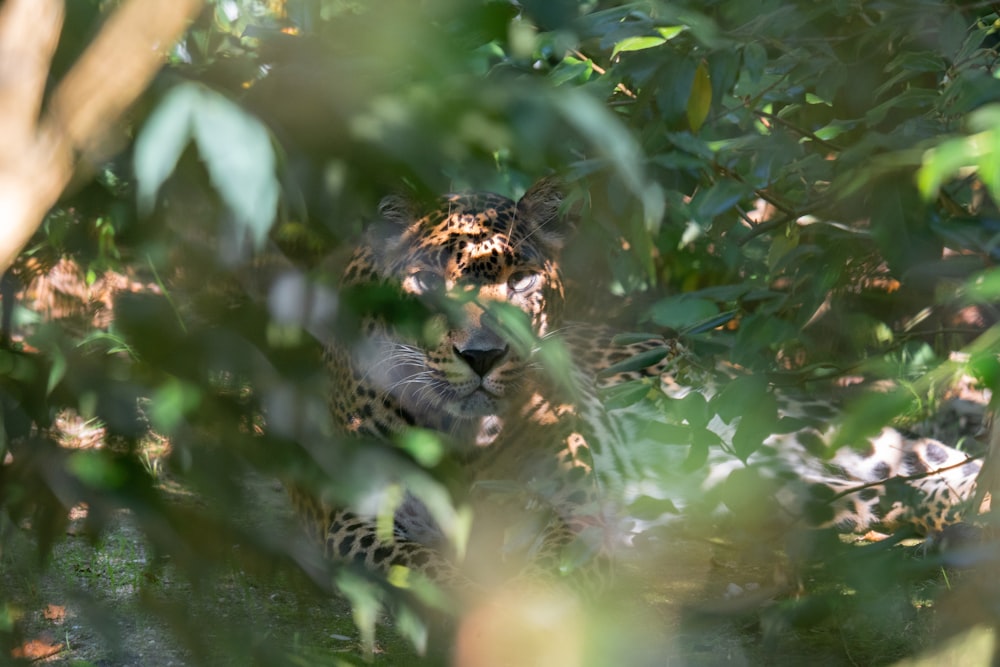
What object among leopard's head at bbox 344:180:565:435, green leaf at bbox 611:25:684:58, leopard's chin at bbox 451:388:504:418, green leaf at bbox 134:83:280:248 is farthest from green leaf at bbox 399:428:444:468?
leopard's chin at bbox 451:388:504:418

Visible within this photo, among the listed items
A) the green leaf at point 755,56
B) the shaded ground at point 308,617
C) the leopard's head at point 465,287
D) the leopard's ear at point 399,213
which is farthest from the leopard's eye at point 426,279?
the green leaf at point 755,56

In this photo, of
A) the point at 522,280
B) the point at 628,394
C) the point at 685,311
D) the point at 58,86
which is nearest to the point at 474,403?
the point at 522,280

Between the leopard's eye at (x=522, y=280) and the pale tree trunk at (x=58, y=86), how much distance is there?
3.09 m

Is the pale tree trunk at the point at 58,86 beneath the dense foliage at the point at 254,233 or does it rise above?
above

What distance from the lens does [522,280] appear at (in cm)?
377

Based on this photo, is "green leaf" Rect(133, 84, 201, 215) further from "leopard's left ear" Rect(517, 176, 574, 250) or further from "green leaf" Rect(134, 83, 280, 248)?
"leopard's left ear" Rect(517, 176, 574, 250)

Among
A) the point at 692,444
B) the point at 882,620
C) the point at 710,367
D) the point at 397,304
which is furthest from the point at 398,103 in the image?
the point at 710,367

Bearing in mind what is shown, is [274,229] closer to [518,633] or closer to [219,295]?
[219,295]

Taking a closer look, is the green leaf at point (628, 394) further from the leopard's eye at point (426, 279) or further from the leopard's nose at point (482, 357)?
the leopard's eye at point (426, 279)

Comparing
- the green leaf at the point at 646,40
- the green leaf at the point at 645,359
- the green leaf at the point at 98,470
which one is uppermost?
the green leaf at the point at 98,470

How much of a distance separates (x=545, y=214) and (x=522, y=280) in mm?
284

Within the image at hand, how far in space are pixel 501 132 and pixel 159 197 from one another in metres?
0.26

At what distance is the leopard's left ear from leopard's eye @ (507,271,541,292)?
0.19 meters

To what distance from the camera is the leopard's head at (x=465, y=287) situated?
329cm
